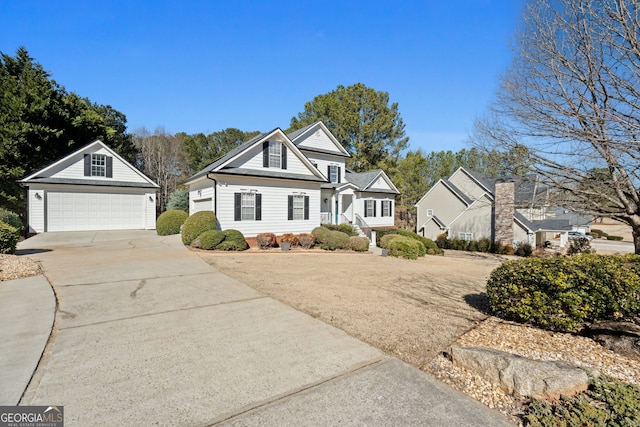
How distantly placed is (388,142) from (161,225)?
27.0m

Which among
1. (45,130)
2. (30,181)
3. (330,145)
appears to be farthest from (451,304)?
(45,130)

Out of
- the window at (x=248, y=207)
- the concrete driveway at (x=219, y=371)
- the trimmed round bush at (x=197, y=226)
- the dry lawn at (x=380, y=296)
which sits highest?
the window at (x=248, y=207)

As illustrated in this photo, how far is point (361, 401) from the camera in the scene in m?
2.99

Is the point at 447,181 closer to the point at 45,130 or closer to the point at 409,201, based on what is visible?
the point at 409,201

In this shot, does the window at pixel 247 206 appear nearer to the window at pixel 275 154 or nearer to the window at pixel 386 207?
the window at pixel 275 154

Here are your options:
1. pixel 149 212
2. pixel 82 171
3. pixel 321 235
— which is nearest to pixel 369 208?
pixel 321 235

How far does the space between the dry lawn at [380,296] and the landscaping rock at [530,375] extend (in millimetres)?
694

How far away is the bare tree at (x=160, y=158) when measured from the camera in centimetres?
3741

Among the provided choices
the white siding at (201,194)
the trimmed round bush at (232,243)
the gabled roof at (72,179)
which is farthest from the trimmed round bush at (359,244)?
the gabled roof at (72,179)

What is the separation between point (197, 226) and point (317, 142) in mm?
12438

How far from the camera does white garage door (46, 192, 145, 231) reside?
18.4 meters

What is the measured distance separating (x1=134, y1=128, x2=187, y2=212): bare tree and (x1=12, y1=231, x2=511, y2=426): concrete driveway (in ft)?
110

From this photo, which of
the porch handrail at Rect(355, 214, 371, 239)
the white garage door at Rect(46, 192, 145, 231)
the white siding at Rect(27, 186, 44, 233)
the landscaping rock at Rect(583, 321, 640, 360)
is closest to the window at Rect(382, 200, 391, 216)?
the porch handrail at Rect(355, 214, 371, 239)

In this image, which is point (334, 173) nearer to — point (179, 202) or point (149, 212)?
point (179, 202)
